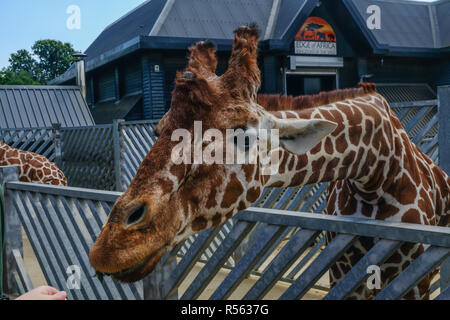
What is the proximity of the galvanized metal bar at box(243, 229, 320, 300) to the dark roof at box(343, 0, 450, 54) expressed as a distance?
53.0 feet

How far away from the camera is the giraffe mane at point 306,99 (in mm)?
2371

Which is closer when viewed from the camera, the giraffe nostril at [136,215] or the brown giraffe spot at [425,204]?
the giraffe nostril at [136,215]

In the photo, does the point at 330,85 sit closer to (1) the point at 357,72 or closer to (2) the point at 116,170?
(1) the point at 357,72

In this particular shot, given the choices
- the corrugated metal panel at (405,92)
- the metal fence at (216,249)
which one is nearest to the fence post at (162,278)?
the metal fence at (216,249)

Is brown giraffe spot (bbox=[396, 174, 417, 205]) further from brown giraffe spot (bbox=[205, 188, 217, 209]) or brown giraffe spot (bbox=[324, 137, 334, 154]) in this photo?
brown giraffe spot (bbox=[205, 188, 217, 209])

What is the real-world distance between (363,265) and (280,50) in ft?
43.3

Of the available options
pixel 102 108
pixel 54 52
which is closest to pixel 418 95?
pixel 102 108

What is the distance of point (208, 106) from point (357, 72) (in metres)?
15.8

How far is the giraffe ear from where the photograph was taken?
201cm

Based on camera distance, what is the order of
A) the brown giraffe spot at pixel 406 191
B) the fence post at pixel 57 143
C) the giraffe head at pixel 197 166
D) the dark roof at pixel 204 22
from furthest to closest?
the dark roof at pixel 204 22
the fence post at pixel 57 143
the brown giraffe spot at pixel 406 191
the giraffe head at pixel 197 166

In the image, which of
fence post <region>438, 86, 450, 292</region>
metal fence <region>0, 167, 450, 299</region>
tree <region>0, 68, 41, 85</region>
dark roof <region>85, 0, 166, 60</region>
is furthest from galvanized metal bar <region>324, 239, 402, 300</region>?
tree <region>0, 68, 41, 85</region>

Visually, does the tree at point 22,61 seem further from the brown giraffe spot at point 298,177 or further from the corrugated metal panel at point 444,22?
the brown giraffe spot at point 298,177

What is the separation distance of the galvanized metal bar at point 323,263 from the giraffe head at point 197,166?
41 cm

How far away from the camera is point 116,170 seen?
349 inches
